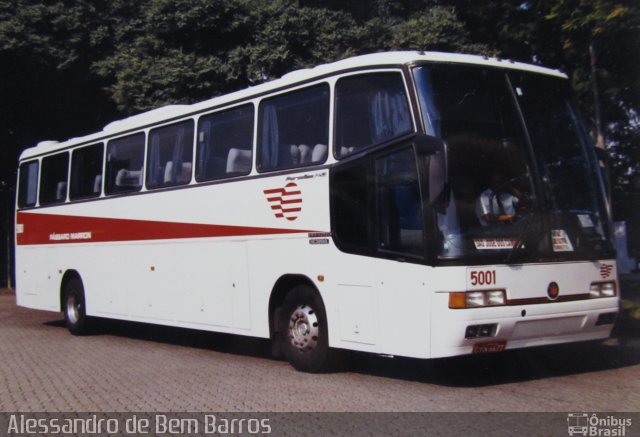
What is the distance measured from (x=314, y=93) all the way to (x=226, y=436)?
4637 millimetres

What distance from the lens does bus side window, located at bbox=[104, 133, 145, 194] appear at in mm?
13711

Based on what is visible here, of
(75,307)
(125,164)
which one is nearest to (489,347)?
(125,164)

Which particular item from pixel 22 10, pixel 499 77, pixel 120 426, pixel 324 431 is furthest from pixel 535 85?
pixel 22 10

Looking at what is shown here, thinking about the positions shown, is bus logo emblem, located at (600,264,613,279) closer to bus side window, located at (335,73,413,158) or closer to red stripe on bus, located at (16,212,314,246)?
bus side window, located at (335,73,413,158)

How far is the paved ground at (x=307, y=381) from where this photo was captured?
801cm

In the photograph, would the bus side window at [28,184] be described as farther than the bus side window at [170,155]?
Yes

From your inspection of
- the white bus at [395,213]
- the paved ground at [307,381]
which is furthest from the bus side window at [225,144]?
the paved ground at [307,381]

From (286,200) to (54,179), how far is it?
788cm

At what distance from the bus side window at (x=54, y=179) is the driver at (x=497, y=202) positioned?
32.9 feet

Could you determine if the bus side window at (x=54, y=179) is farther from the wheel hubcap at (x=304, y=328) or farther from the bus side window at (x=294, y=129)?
the wheel hubcap at (x=304, y=328)

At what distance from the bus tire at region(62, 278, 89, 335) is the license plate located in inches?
367

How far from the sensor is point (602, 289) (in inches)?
357

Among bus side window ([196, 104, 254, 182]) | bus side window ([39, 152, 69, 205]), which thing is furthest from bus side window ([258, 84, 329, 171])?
bus side window ([39, 152, 69, 205])

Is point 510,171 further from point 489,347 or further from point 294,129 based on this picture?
point 294,129
